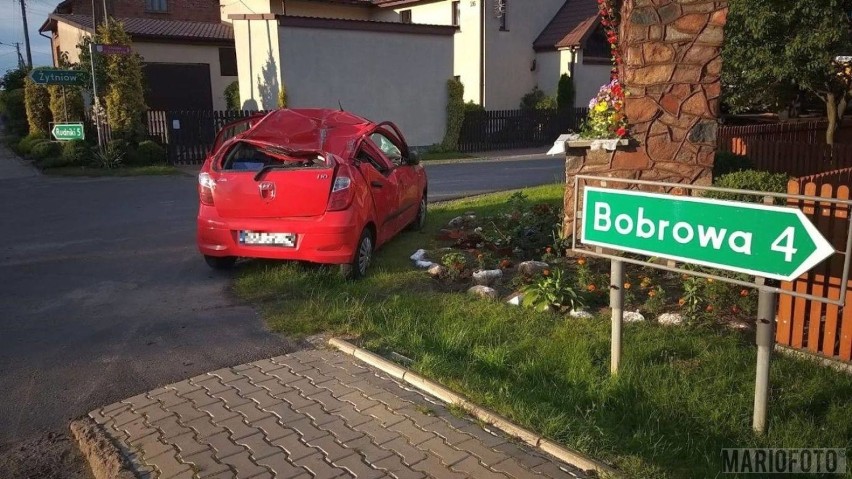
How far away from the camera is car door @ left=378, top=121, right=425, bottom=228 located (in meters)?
8.60

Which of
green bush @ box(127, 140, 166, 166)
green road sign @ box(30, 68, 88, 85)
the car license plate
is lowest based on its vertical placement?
the car license plate

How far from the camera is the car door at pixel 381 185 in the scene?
7.43 m

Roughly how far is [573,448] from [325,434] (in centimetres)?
130

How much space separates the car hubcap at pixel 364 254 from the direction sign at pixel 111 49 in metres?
13.5

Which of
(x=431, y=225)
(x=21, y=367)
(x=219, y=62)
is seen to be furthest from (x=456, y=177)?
(x=219, y=62)

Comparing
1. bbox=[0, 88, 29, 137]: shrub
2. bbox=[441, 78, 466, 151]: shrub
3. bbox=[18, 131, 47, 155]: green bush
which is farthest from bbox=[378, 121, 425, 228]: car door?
bbox=[0, 88, 29, 137]: shrub

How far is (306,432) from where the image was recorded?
3.71m

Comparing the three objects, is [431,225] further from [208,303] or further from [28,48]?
[28,48]

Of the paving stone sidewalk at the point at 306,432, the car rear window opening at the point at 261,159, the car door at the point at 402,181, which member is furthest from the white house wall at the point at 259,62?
the paving stone sidewalk at the point at 306,432

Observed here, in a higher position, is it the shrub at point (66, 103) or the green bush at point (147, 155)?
the shrub at point (66, 103)

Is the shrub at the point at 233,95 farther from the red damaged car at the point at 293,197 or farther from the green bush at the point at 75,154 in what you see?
the red damaged car at the point at 293,197

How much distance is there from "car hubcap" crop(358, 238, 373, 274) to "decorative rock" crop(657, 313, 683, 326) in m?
2.96

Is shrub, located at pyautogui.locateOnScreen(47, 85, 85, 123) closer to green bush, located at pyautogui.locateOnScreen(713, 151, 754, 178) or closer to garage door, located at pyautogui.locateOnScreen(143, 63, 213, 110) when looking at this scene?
garage door, located at pyautogui.locateOnScreen(143, 63, 213, 110)

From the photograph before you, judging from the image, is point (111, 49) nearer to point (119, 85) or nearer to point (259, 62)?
point (119, 85)
